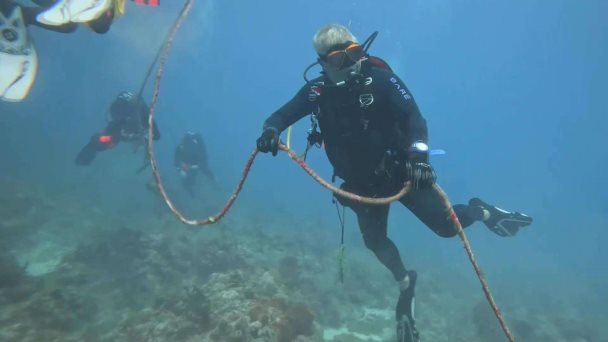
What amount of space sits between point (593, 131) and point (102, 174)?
458ft

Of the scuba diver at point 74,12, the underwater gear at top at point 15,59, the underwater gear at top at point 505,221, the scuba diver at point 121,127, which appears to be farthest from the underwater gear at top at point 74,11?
the scuba diver at point 121,127

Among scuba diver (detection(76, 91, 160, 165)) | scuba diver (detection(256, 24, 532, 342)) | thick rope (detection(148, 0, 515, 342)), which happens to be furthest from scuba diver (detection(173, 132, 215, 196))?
thick rope (detection(148, 0, 515, 342))

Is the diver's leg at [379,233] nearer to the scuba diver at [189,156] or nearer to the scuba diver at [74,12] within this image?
the scuba diver at [74,12]

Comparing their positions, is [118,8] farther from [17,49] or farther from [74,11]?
[17,49]

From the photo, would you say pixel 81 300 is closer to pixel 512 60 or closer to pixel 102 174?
pixel 102 174

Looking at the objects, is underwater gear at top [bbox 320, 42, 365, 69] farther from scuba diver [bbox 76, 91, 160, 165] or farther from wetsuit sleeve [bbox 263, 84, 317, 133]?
scuba diver [bbox 76, 91, 160, 165]

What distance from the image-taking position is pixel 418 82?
16925 cm

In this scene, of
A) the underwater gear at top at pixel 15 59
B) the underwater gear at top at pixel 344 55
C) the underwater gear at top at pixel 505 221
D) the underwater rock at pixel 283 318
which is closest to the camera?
the underwater gear at top at pixel 344 55

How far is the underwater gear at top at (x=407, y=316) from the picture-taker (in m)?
5.40

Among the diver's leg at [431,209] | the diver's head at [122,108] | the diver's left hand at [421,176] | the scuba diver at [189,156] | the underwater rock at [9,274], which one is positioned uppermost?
the diver's left hand at [421,176]

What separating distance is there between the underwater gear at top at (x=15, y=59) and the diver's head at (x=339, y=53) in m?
4.43

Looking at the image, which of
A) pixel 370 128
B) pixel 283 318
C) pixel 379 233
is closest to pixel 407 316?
pixel 379 233

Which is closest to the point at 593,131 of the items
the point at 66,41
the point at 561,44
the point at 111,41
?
the point at 561,44

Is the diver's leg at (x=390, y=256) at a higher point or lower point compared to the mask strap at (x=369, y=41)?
lower
